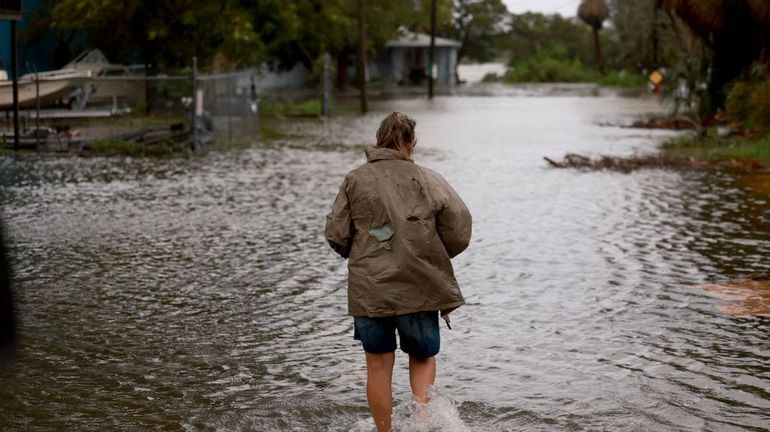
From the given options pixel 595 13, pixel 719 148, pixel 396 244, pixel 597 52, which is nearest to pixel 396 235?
pixel 396 244

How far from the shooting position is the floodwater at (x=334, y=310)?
275 inches

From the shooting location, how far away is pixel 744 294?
1017cm

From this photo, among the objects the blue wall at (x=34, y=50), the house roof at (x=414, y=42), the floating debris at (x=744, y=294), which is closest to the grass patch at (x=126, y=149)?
the blue wall at (x=34, y=50)

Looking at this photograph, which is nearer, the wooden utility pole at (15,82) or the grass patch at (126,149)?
the wooden utility pole at (15,82)

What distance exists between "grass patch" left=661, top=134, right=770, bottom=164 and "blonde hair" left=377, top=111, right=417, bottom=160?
16.7 meters

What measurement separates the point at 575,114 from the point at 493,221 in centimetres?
2736

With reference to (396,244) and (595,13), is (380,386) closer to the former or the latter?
(396,244)

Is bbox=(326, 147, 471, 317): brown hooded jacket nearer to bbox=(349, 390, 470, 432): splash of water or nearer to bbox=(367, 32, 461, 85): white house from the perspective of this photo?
bbox=(349, 390, 470, 432): splash of water

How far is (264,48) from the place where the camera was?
4050 centimetres

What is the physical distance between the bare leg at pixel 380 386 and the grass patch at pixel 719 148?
657 inches

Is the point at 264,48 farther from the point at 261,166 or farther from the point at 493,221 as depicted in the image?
the point at 493,221

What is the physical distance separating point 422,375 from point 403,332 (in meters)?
0.30

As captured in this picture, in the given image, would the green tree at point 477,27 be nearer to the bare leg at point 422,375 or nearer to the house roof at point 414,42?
the house roof at point 414,42

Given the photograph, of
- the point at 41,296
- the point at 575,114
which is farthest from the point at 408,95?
the point at 41,296
